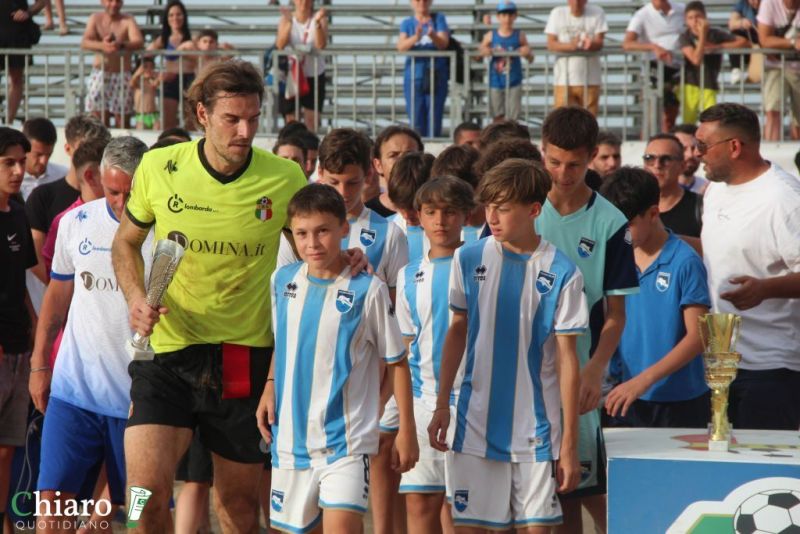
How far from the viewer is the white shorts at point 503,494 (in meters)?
5.46

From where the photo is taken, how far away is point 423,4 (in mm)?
14461

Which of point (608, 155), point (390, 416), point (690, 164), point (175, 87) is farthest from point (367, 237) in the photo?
point (175, 87)

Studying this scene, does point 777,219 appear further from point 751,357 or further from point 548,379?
point 548,379

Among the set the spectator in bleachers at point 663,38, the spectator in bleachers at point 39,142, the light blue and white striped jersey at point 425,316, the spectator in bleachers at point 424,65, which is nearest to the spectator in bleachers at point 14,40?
the spectator in bleachers at point 424,65

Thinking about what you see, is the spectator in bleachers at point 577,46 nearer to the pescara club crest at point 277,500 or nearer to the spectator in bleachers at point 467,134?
the spectator in bleachers at point 467,134

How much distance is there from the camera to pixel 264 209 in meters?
5.48

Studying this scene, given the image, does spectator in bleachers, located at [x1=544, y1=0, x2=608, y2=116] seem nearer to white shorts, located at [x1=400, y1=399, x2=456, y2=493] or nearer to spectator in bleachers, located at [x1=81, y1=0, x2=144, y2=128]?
spectator in bleachers, located at [x1=81, y1=0, x2=144, y2=128]

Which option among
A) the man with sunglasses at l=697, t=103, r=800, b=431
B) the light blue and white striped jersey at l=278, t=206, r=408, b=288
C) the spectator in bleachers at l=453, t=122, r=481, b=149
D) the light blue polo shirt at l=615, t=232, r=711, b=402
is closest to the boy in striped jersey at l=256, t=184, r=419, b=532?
the light blue and white striped jersey at l=278, t=206, r=408, b=288

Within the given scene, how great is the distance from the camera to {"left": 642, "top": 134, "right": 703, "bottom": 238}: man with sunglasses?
8734mm

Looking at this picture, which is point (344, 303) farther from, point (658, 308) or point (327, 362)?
point (658, 308)

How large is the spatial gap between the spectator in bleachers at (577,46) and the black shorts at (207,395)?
30.0 feet

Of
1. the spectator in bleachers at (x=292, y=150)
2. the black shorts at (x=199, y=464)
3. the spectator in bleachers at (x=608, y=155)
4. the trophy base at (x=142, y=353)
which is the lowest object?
the black shorts at (x=199, y=464)

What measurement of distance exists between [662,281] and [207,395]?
253 centimetres

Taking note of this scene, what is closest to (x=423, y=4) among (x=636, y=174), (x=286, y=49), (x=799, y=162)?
(x=286, y=49)
